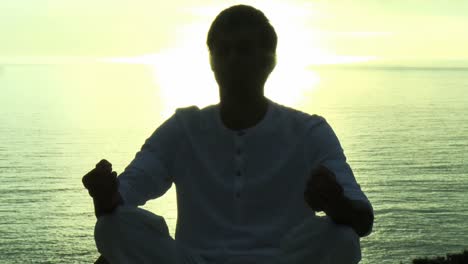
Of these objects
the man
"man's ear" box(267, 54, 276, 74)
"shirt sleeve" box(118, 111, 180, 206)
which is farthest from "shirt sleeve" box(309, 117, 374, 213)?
"shirt sleeve" box(118, 111, 180, 206)

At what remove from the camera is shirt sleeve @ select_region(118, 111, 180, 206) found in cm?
346

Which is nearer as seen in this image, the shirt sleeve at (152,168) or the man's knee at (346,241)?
the man's knee at (346,241)

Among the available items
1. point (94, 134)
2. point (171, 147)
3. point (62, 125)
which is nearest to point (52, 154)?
point (94, 134)

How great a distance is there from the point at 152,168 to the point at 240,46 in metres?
0.83

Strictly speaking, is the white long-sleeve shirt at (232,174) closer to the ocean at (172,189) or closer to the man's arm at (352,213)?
the man's arm at (352,213)

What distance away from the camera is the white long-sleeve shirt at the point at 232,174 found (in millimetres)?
3504

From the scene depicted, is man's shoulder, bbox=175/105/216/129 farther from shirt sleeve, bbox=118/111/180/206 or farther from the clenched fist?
the clenched fist

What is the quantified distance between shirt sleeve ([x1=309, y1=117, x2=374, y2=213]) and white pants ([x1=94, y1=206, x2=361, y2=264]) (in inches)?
7.6

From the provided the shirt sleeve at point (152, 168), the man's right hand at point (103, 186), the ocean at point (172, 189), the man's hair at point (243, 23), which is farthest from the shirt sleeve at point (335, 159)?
the ocean at point (172, 189)

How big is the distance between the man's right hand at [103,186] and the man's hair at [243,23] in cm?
100

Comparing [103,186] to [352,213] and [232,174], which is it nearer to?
[232,174]

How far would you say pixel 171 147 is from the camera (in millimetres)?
3691

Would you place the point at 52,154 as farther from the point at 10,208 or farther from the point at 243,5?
the point at 243,5

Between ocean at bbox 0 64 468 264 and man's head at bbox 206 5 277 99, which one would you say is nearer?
man's head at bbox 206 5 277 99
